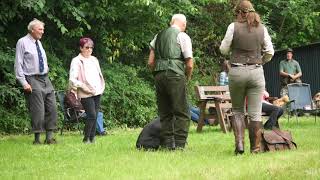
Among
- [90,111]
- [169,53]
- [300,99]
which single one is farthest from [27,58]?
[300,99]

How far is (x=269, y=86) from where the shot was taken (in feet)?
69.7

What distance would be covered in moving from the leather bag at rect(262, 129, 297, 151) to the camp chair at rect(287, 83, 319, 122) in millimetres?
6105

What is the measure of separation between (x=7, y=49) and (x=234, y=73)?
7.27 meters

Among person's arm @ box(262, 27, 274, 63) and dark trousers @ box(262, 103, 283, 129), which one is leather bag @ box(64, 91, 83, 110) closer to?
dark trousers @ box(262, 103, 283, 129)

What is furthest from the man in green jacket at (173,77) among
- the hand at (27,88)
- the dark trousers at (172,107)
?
the hand at (27,88)

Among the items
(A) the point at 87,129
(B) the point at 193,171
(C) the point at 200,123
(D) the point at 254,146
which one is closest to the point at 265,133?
(D) the point at 254,146

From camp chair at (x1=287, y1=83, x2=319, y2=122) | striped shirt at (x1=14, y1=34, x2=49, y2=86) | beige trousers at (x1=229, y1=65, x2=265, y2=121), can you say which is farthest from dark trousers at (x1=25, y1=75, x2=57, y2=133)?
camp chair at (x1=287, y1=83, x2=319, y2=122)

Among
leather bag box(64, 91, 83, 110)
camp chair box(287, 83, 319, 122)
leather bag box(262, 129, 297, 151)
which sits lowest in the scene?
camp chair box(287, 83, 319, 122)

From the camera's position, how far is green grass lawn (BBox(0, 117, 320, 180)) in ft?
20.6

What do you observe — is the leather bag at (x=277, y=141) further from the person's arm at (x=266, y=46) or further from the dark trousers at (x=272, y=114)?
the dark trousers at (x=272, y=114)

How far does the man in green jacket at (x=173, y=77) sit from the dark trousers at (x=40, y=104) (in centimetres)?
212

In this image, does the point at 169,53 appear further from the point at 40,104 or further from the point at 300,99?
the point at 300,99

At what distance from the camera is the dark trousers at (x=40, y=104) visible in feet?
31.5

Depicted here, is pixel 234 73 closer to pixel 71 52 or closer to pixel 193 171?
pixel 193 171
